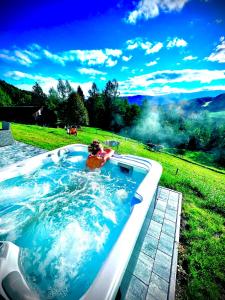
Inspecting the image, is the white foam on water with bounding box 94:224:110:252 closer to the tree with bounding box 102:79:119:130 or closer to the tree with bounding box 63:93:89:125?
the tree with bounding box 63:93:89:125

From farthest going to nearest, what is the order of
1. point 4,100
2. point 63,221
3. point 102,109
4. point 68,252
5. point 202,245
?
point 4,100, point 102,109, point 63,221, point 202,245, point 68,252

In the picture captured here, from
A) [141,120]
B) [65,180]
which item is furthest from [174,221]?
[141,120]

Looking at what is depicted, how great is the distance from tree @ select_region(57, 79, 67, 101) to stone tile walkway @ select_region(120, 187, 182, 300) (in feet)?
135

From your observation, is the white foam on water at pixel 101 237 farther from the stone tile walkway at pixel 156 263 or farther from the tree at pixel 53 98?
the tree at pixel 53 98

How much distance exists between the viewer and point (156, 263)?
6.95 ft

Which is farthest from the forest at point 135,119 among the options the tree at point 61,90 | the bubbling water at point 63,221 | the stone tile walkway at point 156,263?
the stone tile walkway at point 156,263

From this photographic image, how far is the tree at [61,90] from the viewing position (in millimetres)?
38656

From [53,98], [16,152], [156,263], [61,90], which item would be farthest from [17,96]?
[156,263]

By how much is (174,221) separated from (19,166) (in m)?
3.50

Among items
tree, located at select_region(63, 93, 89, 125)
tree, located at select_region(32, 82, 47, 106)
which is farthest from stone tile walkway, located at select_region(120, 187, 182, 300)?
tree, located at select_region(32, 82, 47, 106)

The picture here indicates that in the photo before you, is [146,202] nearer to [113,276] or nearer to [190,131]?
[113,276]

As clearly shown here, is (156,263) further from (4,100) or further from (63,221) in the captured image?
(4,100)

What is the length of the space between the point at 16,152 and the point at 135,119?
2928cm

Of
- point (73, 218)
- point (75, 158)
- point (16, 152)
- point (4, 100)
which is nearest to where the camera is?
point (73, 218)
